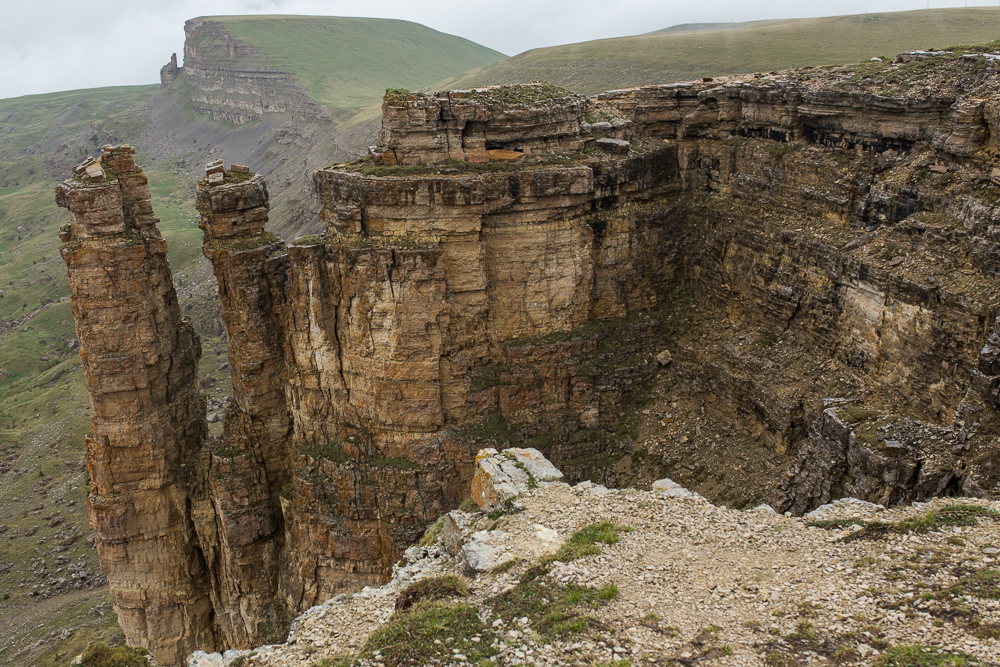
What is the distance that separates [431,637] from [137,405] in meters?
25.5

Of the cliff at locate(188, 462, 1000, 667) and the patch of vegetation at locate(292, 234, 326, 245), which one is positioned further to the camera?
the patch of vegetation at locate(292, 234, 326, 245)

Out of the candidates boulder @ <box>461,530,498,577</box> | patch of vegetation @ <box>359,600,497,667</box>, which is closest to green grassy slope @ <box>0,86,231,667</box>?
boulder @ <box>461,530,498,577</box>

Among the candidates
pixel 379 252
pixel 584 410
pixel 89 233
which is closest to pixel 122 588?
pixel 89 233

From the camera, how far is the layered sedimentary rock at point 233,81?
506 ft

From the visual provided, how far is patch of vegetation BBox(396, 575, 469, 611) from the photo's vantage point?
18859mm

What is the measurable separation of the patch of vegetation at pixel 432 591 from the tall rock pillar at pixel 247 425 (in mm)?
21160

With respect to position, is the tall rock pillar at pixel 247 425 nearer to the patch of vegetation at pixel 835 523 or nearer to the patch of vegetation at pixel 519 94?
the patch of vegetation at pixel 519 94

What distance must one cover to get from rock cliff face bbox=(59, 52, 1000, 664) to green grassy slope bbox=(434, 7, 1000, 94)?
5489 centimetres

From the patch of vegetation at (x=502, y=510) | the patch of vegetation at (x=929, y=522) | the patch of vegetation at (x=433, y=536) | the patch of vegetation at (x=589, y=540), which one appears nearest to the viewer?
the patch of vegetation at (x=929, y=522)

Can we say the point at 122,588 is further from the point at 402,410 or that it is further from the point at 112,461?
the point at 402,410

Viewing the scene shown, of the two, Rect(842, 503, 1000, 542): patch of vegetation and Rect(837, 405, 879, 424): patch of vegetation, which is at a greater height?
Rect(842, 503, 1000, 542): patch of vegetation

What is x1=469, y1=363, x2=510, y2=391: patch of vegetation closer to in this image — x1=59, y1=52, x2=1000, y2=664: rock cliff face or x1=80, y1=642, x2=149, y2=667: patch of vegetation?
x1=59, y1=52, x2=1000, y2=664: rock cliff face

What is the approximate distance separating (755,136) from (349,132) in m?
86.7

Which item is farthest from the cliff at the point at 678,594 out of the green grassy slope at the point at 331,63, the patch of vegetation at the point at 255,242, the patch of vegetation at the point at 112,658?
the green grassy slope at the point at 331,63
